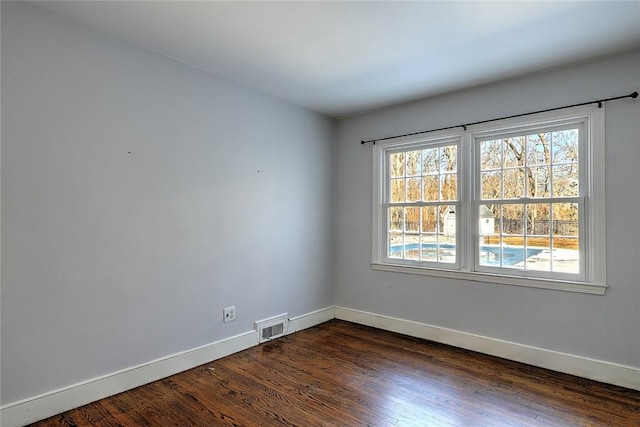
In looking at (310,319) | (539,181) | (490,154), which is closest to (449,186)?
(490,154)

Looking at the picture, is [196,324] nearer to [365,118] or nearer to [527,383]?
[527,383]

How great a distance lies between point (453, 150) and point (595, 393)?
2317 mm

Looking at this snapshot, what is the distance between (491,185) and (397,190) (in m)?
1.02

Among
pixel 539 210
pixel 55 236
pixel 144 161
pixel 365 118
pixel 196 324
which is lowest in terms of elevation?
pixel 196 324

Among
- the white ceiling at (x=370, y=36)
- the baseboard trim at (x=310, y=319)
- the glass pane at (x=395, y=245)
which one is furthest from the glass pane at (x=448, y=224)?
the baseboard trim at (x=310, y=319)

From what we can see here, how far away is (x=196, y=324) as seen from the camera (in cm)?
292

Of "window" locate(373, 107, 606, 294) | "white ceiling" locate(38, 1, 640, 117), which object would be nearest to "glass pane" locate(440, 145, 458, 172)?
"window" locate(373, 107, 606, 294)

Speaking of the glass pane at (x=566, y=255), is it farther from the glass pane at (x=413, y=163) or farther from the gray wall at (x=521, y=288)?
the glass pane at (x=413, y=163)

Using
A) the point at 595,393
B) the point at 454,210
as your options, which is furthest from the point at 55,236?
the point at 595,393

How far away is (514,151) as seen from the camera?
3.17m

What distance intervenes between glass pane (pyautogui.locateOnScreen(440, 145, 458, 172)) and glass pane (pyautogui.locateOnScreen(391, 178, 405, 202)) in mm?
499

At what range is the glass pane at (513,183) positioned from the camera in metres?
3.14

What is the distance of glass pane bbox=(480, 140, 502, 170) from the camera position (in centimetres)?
325

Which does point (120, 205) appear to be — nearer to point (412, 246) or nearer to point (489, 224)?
point (412, 246)
